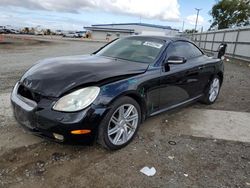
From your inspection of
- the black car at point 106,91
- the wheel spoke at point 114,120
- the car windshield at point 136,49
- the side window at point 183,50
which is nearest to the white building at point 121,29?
the side window at point 183,50

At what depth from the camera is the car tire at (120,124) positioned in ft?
9.68

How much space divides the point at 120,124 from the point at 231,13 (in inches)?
1788

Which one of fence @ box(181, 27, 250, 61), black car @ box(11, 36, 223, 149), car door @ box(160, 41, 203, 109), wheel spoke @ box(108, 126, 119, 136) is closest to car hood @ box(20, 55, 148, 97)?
black car @ box(11, 36, 223, 149)

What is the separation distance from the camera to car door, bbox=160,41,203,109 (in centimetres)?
382

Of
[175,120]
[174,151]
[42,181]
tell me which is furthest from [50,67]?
[175,120]

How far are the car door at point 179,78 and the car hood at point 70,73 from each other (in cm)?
51

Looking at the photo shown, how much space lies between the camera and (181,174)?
2.79 m

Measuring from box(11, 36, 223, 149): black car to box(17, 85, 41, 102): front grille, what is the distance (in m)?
0.01

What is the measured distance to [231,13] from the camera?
42219mm

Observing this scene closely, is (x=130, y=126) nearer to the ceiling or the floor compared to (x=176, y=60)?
nearer to the floor

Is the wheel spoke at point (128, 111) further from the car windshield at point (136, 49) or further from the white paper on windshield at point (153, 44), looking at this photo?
the white paper on windshield at point (153, 44)

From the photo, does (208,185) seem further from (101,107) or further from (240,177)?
(101,107)

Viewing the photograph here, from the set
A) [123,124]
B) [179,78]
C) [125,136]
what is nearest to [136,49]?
[179,78]

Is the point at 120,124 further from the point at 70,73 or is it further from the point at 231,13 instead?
the point at 231,13
